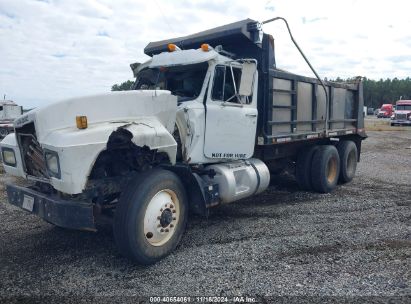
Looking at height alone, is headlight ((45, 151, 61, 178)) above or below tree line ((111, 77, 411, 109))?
below

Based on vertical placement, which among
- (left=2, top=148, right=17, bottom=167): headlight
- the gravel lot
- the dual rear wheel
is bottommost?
the gravel lot

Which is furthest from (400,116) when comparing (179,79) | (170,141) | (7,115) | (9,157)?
(9,157)

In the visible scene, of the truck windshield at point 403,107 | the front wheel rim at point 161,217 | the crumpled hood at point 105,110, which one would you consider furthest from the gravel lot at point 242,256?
the truck windshield at point 403,107

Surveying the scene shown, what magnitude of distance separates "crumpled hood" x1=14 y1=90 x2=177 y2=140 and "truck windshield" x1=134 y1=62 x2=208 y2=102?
697 millimetres

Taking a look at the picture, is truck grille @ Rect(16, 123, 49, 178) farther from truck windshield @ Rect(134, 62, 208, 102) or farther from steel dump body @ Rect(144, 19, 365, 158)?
steel dump body @ Rect(144, 19, 365, 158)

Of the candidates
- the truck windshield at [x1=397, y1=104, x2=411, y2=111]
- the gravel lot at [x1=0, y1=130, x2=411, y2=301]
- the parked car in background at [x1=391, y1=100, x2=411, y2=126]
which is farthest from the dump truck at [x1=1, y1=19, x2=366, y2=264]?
the truck windshield at [x1=397, y1=104, x2=411, y2=111]

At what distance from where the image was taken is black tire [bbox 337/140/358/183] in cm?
868

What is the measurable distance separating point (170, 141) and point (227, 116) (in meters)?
1.34

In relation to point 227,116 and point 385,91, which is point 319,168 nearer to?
point 227,116

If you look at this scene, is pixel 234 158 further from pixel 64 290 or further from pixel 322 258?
pixel 64 290

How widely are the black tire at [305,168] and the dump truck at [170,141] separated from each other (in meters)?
0.03

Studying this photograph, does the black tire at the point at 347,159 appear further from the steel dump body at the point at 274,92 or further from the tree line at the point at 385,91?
the tree line at the point at 385,91

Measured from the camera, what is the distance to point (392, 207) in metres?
6.63

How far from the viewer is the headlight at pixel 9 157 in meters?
4.55
